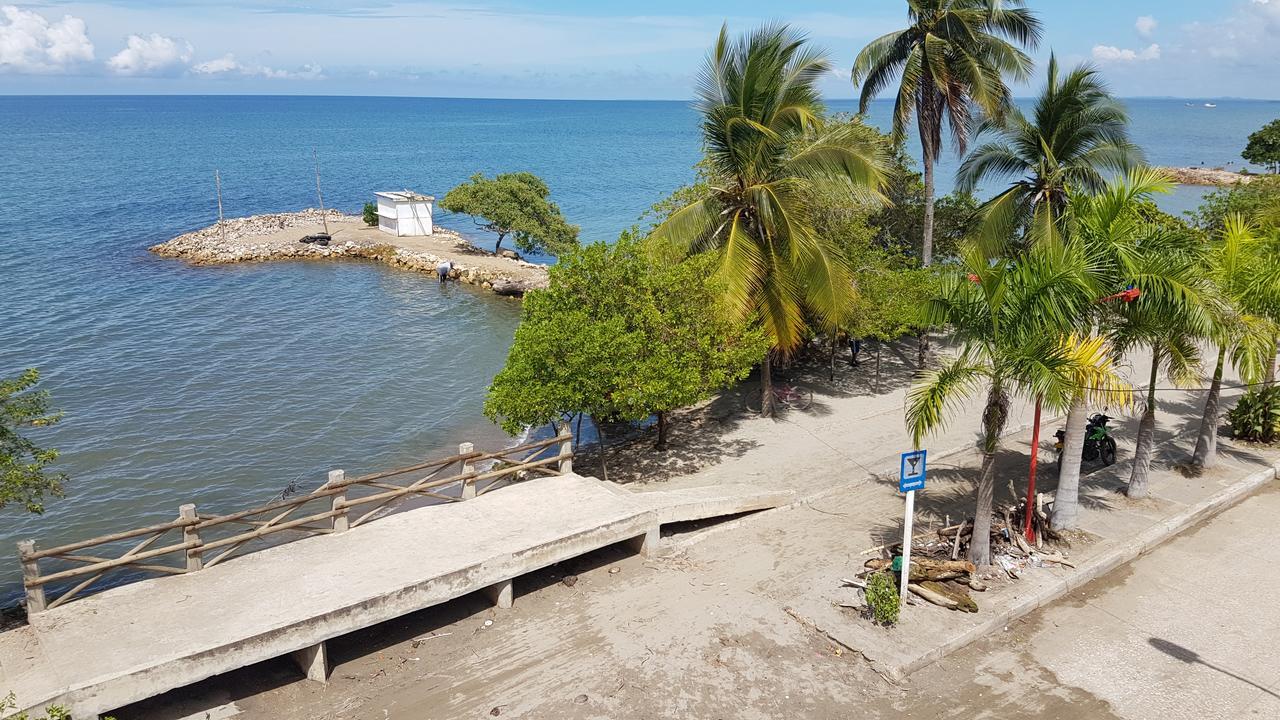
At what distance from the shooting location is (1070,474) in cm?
1313

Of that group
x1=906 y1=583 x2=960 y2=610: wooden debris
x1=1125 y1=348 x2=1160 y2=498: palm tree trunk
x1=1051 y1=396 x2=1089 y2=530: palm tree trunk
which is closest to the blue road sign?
x1=906 y1=583 x2=960 y2=610: wooden debris

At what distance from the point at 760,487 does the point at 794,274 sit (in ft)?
16.3

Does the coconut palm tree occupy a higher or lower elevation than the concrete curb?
higher

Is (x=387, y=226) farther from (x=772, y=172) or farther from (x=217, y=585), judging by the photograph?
(x=217, y=585)

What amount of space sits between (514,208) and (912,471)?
39266 millimetres

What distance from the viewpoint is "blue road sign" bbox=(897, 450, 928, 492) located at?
1085 centimetres

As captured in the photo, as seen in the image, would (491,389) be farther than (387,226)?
No

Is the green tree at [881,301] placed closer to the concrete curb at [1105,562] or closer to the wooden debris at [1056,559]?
the concrete curb at [1105,562]

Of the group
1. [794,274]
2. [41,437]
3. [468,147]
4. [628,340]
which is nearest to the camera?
[628,340]

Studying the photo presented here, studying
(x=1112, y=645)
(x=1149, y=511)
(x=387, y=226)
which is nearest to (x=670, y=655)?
(x=1112, y=645)

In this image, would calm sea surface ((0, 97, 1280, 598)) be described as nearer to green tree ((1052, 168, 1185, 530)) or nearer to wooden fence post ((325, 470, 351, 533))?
wooden fence post ((325, 470, 351, 533))

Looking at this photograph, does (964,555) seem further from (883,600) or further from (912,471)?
(912,471)

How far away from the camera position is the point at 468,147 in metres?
152

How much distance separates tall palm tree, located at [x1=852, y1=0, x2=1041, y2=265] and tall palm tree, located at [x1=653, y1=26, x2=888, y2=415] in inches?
183
